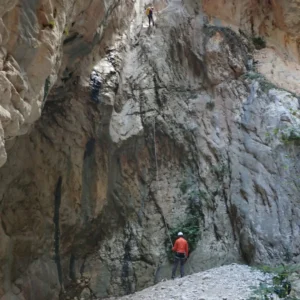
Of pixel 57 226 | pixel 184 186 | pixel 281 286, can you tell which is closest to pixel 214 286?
pixel 281 286

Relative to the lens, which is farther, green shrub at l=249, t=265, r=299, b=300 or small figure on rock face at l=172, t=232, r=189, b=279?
small figure on rock face at l=172, t=232, r=189, b=279

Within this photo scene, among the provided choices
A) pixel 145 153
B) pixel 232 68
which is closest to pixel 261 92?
pixel 232 68

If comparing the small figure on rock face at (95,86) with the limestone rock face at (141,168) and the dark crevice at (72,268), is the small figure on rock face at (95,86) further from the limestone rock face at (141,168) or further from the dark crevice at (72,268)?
the dark crevice at (72,268)

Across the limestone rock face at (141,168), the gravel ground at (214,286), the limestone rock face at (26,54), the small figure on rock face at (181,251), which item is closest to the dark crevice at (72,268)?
the limestone rock face at (141,168)

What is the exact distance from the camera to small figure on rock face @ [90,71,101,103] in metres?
13.1

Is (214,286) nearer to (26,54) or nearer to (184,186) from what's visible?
(184,186)

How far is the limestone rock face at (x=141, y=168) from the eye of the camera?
1168cm

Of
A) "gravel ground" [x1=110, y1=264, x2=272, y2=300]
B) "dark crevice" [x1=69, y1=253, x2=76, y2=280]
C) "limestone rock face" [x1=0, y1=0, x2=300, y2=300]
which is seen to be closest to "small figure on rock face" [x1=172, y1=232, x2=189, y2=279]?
"limestone rock face" [x1=0, y1=0, x2=300, y2=300]

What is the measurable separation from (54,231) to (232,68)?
8329 mm

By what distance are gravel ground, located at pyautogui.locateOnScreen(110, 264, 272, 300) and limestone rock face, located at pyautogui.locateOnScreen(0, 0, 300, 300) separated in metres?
1.53

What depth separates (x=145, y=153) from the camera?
13898 mm

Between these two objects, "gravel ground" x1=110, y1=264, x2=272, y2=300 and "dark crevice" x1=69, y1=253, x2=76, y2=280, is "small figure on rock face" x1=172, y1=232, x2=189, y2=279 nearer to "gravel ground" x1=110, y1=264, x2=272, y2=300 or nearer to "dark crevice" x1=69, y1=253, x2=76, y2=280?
"gravel ground" x1=110, y1=264, x2=272, y2=300

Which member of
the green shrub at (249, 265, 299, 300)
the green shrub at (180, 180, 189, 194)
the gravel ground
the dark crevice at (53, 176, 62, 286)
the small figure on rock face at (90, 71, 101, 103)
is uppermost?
the small figure on rock face at (90, 71, 101, 103)

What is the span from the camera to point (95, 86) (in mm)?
13219
